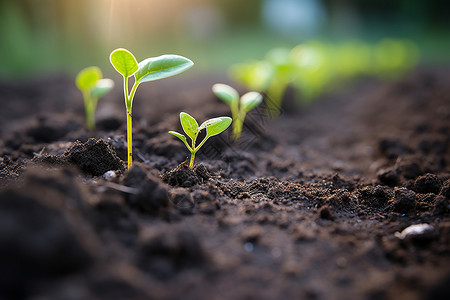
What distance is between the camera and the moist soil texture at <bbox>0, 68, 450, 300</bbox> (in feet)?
2.06

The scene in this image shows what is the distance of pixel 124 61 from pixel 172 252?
24.5 inches

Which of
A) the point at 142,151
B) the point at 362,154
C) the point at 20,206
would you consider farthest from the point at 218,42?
the point at 20,206

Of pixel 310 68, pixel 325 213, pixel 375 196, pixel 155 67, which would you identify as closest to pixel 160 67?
pixel 155 67

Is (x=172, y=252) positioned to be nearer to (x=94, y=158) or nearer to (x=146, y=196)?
(x=146, y=196)

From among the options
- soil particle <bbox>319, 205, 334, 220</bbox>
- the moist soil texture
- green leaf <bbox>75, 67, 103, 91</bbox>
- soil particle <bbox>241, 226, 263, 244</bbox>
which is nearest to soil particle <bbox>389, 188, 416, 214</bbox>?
the moist soil texture

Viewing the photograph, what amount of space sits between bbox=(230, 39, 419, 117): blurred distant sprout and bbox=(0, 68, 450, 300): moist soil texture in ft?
1.52

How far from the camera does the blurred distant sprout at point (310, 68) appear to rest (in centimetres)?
210

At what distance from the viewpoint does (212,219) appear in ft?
3.02

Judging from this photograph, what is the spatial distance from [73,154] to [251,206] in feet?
2.16

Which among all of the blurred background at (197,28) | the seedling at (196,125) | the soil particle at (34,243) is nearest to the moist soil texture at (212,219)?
the soil particle at (34,243)

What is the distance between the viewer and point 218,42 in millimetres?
5695

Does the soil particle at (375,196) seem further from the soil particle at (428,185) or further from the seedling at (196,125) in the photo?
the seedling at (196,125)

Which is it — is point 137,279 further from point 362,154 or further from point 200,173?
point 362,154

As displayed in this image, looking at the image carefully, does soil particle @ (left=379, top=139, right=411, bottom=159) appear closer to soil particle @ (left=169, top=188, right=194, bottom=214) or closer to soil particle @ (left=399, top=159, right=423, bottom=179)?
soil particle @ (left=399, top=159, right=423, bottom=179)
